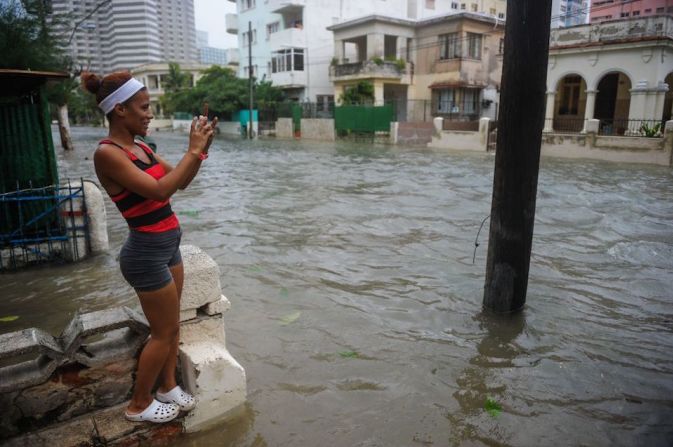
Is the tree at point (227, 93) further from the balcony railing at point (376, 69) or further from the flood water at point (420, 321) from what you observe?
the flood water at point (420, 321)

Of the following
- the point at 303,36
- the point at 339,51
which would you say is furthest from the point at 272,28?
the point at 339,51

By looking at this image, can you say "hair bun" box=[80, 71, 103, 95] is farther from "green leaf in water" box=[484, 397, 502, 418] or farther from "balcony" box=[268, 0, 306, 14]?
"balcony" box=[268, 0, 306, 14]

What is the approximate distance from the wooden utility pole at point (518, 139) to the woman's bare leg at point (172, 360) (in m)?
2.85

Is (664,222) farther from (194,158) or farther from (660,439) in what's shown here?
(194,158)

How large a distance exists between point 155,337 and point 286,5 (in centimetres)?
4099

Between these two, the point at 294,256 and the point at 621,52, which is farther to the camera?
the point at 621,52

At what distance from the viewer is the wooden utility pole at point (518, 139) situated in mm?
→ 4020

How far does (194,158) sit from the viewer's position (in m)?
2.51

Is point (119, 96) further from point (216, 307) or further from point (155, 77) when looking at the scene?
point (155, 77)

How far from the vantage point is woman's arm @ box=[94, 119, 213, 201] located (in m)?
Result: 2.46

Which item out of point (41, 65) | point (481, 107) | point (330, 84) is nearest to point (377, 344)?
point (41, 65)

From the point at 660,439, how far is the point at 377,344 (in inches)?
85.6

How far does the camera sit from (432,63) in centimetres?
3412

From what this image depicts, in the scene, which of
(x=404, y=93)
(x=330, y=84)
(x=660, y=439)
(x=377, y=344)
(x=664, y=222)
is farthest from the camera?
(x=330, y=84)
